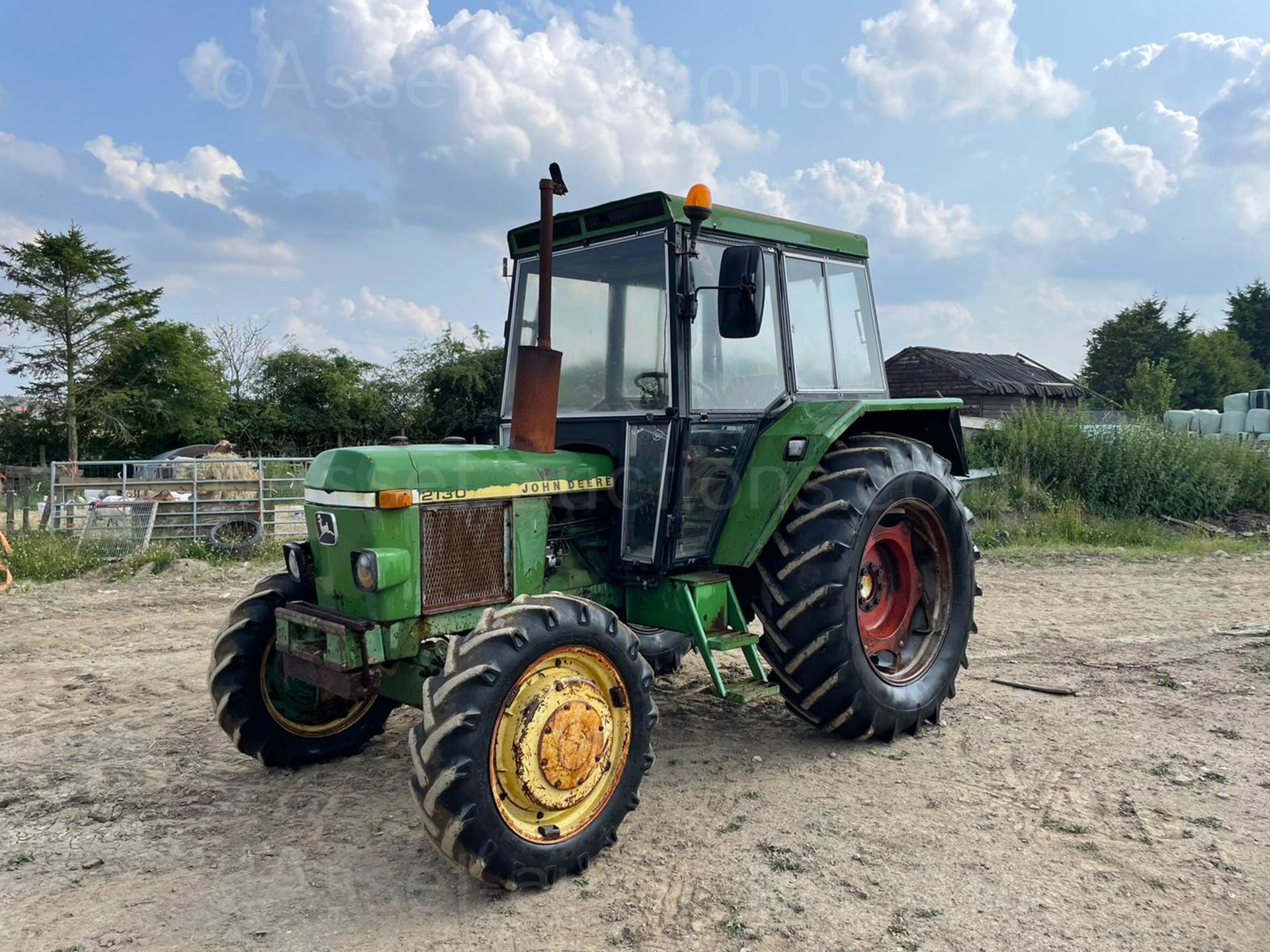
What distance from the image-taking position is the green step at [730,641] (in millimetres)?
4219

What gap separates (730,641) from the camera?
168 inches

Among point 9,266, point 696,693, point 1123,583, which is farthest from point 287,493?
point 9,266

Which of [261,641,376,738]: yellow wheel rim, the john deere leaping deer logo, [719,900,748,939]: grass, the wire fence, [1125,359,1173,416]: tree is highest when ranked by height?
Answer: [1125,359,1173,416]: tree

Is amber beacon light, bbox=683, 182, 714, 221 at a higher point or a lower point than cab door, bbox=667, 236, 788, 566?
higher

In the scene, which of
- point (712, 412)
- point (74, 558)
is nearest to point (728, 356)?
point (712, 412)

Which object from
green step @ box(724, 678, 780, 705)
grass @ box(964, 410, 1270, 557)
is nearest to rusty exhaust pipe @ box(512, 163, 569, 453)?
green step @ box(724, 678, 780, 705)

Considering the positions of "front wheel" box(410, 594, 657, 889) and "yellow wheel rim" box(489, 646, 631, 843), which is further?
"yellow wheel rim" box(489, 646, 631, 843)

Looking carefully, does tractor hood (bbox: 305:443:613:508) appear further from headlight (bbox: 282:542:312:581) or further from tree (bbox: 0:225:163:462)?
tree (bbox: 0:225:163:462)

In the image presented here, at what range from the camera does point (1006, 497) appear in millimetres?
13719

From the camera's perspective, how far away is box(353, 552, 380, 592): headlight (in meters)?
3.49

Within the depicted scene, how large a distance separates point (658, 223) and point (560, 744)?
235 cm

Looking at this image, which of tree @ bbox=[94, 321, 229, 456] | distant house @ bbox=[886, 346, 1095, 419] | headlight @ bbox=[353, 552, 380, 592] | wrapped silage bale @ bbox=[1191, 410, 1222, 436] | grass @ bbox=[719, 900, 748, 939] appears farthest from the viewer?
distant house @ bbox=[886, 346, 1095, 419]

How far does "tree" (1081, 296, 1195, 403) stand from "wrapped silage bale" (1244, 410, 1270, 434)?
60.5 ft

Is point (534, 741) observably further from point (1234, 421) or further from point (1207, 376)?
point (1207, 376)
